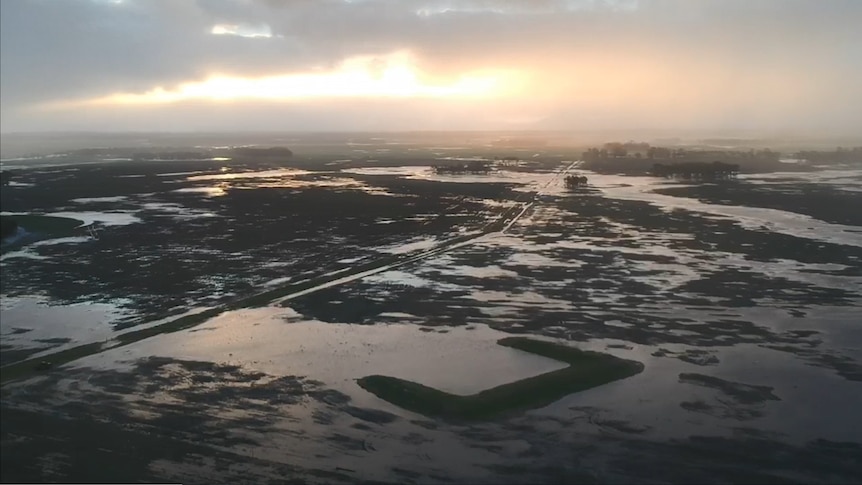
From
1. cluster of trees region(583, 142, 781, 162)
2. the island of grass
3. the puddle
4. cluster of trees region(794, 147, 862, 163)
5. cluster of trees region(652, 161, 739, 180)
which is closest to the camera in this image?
the island of grass

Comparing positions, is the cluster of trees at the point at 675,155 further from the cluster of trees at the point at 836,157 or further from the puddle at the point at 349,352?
the puddle at the point at 349,352

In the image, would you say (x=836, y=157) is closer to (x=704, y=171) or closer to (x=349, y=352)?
(x=704, y=171)

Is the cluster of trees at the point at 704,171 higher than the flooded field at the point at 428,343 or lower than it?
higher

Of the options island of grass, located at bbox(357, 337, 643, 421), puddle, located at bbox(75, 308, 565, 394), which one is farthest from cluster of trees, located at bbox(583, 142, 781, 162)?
island of grass, located at bbox(357, 337, 643, 421)

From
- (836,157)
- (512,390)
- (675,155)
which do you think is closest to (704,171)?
(675,155)

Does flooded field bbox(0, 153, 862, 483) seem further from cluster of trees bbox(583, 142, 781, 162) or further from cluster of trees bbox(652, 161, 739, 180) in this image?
cluster of trees bbox(583, 142, 781, 162)

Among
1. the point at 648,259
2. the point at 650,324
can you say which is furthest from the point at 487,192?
the point at 650,324

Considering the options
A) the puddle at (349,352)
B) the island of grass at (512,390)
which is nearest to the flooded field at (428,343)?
the puddle at (349,352)
